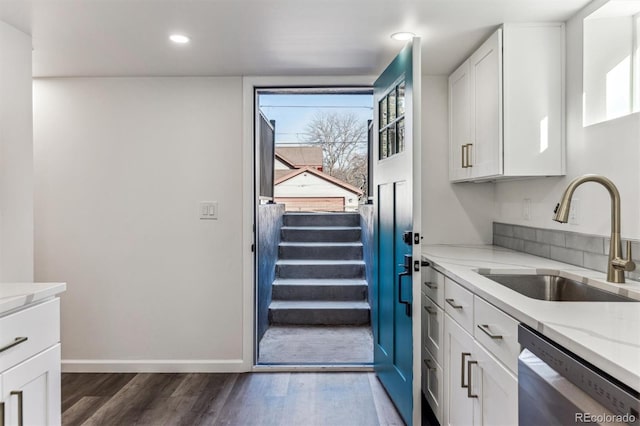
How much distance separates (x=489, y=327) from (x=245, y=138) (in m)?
2.09

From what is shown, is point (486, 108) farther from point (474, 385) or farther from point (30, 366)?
point (30, 366)

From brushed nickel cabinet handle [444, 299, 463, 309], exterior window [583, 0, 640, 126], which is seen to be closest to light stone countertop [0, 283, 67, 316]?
brushed nickel cabinet handle [444, 299, 463, 309]

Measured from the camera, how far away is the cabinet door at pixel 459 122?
2.58 m

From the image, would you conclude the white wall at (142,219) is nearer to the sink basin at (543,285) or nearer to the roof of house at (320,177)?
the sink basin at (543,285)

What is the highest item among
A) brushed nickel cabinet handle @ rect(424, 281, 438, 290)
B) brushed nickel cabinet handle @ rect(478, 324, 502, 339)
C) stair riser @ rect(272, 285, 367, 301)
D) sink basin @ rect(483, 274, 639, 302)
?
sink basin @ rect(483, 274, 639, 302)

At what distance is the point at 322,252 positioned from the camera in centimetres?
506

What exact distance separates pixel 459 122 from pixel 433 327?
4.36 feet

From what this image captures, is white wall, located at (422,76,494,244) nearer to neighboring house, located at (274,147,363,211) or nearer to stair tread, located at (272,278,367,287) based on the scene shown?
stair tread, located at (272,278,367,287)

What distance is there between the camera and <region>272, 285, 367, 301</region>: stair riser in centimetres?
442

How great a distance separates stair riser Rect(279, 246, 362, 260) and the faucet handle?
3543 mm

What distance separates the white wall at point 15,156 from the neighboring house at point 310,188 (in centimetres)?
446

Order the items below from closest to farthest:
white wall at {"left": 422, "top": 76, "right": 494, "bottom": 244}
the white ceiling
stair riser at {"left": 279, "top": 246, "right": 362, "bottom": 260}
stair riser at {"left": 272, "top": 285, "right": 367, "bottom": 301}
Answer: the white ceiling < white wall at {"left": 422, "top": 76, "right": 494, "bottom": 244} < stair riser at {"left": 272, "top": 285, "right": 367, "bottom": 301} < stair riser at {"left": 279, "top": 246, "right": 362, "bottom": 260}

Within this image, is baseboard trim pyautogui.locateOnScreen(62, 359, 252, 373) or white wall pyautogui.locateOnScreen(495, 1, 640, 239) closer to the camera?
white wall pyautogui.locateOnScreen(495, 1, 640, 239)

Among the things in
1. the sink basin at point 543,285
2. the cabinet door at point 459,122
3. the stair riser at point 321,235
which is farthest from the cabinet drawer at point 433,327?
the stair riser at point 321,235
